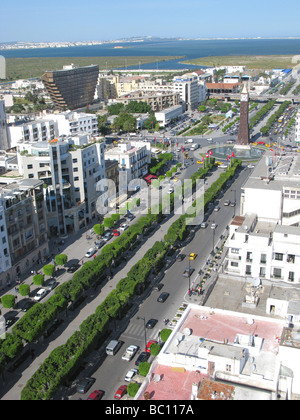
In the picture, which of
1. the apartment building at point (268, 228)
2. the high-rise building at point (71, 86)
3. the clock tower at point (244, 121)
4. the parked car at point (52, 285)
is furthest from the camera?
the high-rise building at point (71, 86)

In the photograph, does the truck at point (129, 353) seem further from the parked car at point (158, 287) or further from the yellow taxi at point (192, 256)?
the yellow taxi at point (192, 256)

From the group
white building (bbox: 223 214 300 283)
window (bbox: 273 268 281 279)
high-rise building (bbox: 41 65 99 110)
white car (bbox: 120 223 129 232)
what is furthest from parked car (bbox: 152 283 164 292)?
high-rise building (bbox: 41 65 99 110)

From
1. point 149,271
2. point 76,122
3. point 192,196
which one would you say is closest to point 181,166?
point 192,196

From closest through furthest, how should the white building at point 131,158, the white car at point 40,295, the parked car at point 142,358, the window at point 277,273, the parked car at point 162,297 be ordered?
1. the parked car at point 142,358
2. the window at point 277,273
3. the parked car at point 162,297
4. the white car at point 40,295
5. the white building at point 131,158

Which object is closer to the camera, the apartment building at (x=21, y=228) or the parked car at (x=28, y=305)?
the parked car at (x=28, y=305)

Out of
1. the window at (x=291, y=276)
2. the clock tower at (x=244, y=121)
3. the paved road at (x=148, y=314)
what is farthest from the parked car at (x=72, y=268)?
the clock tower at (x=244, y=121)

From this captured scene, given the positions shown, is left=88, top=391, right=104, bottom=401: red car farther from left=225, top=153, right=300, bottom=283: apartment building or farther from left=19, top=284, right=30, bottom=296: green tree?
left=225, top=153, right=300, bottom=283: apartment building
